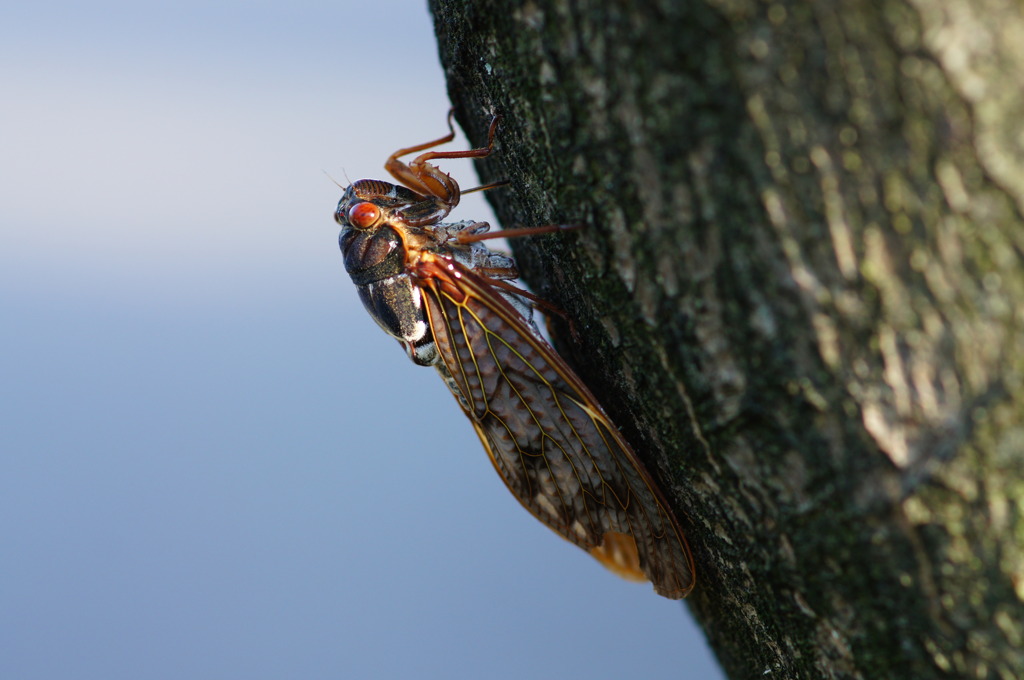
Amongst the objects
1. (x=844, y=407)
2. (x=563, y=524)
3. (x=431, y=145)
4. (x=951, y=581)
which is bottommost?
(x=951, y=581)

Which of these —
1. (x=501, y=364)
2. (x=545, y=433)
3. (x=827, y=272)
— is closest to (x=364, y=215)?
(x=501, y=364)

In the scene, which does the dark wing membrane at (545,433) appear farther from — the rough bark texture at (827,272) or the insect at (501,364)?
the rough bark texture at (827,272)

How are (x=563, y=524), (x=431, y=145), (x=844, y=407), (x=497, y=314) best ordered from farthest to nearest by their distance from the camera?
(x=431, y=145) → (x=563, y=524) → (x=497, y=314) → (x=844, y=407)

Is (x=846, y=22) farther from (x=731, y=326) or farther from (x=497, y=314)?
(x=497, y=314)

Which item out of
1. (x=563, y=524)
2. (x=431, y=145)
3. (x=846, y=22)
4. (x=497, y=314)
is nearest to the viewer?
(x=846, y=22)

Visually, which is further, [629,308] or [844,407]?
[629,308]

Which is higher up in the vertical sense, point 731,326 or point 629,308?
point 629,308

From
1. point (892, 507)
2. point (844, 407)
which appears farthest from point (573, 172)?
point (892, 507)

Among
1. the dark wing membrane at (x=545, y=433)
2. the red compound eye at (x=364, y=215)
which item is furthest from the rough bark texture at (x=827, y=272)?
the red compound eye at (x=364, y=215)
